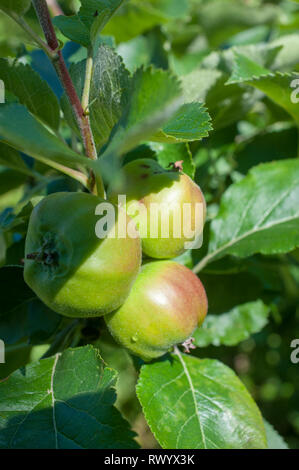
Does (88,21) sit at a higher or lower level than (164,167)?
higher

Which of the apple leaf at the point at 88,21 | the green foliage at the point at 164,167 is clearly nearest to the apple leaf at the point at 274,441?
the green foliage at the point at 164,167

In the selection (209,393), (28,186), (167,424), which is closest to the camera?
(167,424)

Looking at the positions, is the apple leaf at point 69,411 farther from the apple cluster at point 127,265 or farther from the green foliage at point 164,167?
the apple cluster at point 127,265

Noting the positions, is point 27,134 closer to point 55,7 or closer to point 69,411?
point 69,411

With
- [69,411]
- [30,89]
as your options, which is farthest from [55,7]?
[69,411]

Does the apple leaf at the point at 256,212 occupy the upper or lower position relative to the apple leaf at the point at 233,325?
upper

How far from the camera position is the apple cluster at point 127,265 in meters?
0.99

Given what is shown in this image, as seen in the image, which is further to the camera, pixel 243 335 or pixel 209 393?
pixel 243 335

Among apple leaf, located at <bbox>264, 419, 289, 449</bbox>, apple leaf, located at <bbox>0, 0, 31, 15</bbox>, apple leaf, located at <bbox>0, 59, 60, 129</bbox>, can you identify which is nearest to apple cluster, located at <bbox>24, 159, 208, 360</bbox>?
apple leaf, located at <bbox>0, 59, 60, 129</bbox>

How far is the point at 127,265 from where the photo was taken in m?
1.02

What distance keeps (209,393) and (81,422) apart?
372mm
